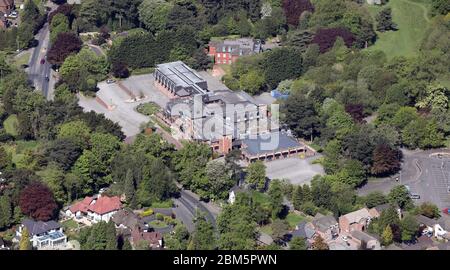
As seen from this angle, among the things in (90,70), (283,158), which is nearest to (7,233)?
(283,158)

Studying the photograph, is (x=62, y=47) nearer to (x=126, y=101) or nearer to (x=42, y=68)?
(x=42, y=68)

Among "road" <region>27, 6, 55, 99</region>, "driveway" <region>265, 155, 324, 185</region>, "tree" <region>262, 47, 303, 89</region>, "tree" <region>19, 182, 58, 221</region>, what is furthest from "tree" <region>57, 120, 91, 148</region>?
"tree" <region>262, 47, 303, 89</region>

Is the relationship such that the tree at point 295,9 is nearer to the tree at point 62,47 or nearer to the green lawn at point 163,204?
the tree at point 62,47

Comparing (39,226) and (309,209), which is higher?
(39,226)

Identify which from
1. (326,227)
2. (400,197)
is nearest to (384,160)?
(400,197)

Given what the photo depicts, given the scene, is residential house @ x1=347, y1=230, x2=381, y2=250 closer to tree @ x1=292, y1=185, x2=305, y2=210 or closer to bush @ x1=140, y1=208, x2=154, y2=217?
tree @ x1=292, y1=185, x2=305, y2=210

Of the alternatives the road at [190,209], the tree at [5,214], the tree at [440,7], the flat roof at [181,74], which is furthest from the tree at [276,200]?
the tree at [440,7]
